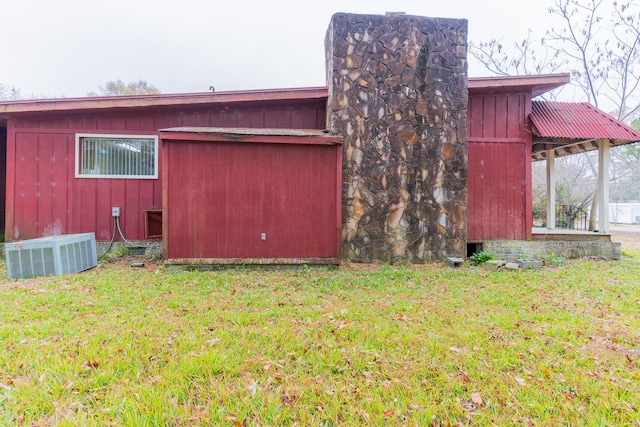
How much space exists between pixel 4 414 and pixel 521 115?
8478 millimetres

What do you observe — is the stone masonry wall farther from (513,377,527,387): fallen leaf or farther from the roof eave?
(513,377,527,387): fallen leaf

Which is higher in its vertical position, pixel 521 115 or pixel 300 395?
pixel 521 115

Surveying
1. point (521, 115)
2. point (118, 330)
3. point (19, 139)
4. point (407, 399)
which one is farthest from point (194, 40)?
point (407, 399)

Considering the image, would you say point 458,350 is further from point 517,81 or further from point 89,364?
point 517,81

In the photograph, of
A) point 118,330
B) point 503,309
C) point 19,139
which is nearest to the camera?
point 118,330

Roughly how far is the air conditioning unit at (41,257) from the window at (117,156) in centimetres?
174

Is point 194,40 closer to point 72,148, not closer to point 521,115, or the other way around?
point 72,148

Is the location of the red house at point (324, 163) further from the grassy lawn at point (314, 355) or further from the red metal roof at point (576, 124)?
the grassy lawn at point (314, 355)

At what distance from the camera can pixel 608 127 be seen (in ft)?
21.5

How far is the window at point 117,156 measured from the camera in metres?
6.23

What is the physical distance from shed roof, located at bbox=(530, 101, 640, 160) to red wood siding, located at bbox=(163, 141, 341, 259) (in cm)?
456

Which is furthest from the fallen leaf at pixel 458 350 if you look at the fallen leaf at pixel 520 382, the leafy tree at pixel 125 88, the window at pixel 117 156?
the leafy tree at pixel 125 88

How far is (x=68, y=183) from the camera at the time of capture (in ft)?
20.1

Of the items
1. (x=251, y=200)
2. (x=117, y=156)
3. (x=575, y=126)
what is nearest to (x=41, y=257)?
(x=117, y=156)
